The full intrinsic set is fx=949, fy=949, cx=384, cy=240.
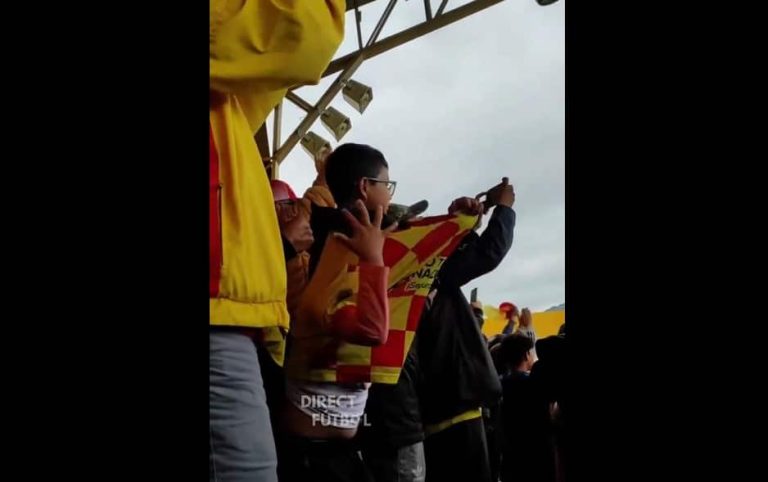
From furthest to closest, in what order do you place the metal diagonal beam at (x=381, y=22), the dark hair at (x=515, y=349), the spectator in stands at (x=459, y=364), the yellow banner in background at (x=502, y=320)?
the yellow banner in background at (x=502, y=320) → the metal diagonal beam at (x=381, y=22) → the dark hair at (x=515, y=349) → the spectator in stands at (x=459, y=364)

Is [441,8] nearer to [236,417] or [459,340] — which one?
[459,340]

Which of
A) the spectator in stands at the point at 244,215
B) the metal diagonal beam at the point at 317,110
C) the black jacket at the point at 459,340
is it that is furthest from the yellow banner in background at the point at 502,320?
the spectator in stands at the point at 244,215

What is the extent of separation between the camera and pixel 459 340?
3.07 metres

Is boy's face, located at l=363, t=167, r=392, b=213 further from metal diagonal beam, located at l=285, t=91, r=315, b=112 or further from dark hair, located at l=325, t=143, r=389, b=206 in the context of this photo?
metal diagonal beam, located at l=285, t=91, r=315, b=112

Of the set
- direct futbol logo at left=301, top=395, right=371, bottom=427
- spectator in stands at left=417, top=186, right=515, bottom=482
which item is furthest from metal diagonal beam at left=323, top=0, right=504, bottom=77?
direct futbol logo at left=301, top=395, right=371, bottom=427

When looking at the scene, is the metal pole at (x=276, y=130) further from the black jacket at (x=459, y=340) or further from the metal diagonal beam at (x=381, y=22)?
the black jacket at (x=459, y=340)

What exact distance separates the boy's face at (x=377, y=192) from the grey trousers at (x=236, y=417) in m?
1.21

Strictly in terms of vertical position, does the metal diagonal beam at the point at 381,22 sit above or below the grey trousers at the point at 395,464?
above

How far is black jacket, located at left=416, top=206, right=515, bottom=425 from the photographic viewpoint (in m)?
3.00

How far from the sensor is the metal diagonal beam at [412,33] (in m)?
5.11

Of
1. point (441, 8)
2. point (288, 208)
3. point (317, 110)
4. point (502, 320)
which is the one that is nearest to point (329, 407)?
point (288, 208)
